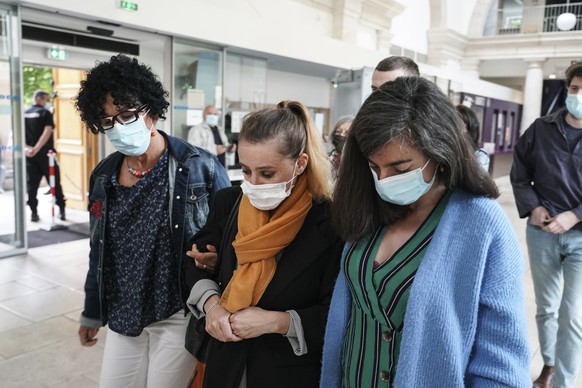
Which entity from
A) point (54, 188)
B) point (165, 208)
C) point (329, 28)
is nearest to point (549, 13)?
point (329, 28)

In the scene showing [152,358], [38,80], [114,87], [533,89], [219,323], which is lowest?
[152,358]

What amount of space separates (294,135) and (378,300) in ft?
2.09

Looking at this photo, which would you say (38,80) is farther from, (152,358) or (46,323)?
(152,358)

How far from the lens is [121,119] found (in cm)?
214

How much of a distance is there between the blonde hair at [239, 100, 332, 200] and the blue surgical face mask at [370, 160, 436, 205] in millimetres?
386

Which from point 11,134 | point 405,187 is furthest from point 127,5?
point 405,187

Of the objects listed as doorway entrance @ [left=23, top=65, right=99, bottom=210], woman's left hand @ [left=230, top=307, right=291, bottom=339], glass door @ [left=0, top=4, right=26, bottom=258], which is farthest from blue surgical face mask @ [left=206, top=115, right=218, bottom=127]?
woman's left hand @ [left=230, top=307, right=291, bottom=339]

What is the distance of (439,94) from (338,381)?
941mm

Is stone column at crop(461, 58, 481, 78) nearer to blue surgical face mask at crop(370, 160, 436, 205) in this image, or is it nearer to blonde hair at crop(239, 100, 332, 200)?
blonde hair at crop(239, 100, 332, 200)

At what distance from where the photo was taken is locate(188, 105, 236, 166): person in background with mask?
792 centimetres

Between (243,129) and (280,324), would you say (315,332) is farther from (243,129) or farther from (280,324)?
(243,129)

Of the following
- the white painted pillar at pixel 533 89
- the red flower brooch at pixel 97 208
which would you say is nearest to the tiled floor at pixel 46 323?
the red flower brooch at pixel 97 208

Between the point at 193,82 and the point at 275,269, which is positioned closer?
the point at 275,269

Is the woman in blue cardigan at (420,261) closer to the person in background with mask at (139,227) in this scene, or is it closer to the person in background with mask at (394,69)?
the person in background with mask at (139,227)
